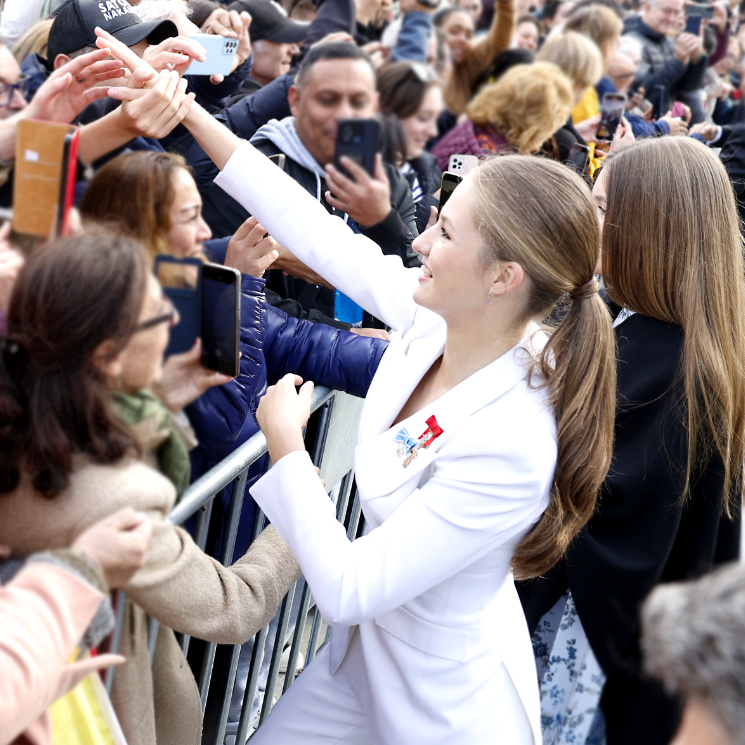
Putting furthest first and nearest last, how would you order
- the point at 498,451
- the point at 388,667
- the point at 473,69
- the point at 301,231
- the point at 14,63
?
the point at 473,69 < the point at 301,231 < the point at 388,667 < the point at 498,451 < the point at 14,63

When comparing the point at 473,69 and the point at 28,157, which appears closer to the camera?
the point at 28,157

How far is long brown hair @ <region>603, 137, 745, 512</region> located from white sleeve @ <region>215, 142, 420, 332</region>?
0.52m

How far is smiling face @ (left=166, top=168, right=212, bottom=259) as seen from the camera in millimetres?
1050

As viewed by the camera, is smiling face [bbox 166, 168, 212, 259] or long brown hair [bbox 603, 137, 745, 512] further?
Answer: long brown hair [bbox 603, 137, 745, 512]

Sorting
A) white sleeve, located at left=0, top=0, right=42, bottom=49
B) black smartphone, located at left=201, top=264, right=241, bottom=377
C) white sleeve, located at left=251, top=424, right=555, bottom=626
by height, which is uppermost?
white sleeve, located at left=0, top=0, right=42, bottom=49

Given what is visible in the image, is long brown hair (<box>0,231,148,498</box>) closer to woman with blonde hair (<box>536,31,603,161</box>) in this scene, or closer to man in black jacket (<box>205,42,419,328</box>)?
man in black jacket (<box>205,42,419,328</box>)

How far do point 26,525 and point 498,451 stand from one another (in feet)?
2.61

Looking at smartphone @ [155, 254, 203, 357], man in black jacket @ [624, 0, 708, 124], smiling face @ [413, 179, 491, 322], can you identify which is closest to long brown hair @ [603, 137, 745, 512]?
smiling face @ [413, 179, 491, 322]

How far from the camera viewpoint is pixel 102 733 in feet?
3.77

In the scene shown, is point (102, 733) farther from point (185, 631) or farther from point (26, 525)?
point (26, 525)

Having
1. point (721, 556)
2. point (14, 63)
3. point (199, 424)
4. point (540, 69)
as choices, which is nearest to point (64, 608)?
point (199, 424)

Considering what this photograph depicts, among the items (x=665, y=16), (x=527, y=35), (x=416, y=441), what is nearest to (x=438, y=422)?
(x=416, y=441)

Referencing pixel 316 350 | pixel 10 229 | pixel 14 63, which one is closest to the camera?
pixel 10 229

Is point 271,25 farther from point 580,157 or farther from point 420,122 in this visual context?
point 580,157
